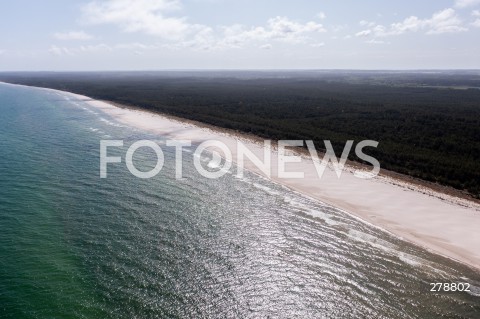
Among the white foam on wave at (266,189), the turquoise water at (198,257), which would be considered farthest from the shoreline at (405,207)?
the white foam on wave at (266,189)

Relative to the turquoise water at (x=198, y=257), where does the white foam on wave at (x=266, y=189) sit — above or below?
above

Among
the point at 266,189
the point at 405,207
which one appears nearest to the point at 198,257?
the point at 266,189

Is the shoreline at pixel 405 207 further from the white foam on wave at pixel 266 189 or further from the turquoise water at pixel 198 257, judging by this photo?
the white foam on wave at pixel 266 189

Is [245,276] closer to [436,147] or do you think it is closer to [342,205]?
[342,205]

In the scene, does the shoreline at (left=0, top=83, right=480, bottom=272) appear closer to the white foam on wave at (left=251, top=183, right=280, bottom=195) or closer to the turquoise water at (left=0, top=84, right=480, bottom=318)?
the turquoise water at (left=0, top=84, right=480, bottom=318)

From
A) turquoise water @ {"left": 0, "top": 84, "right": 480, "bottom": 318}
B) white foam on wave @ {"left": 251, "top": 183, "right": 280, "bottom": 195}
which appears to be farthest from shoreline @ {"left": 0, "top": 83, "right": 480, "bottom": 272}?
white foam on wave @ {"left": 251, "top": 183, "right": 280, "bottom": 195}
